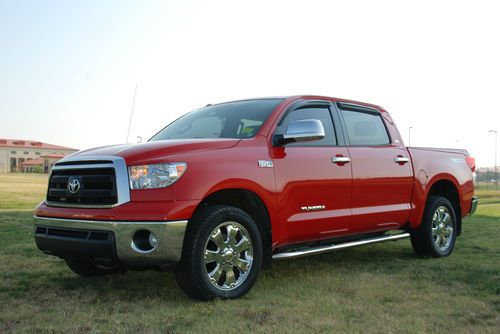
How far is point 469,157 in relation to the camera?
7.69 metres

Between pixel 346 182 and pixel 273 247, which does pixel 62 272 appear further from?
pixel 346 182

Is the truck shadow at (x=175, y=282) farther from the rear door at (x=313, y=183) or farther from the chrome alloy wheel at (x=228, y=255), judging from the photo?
the rear door at (x=313, y=183)

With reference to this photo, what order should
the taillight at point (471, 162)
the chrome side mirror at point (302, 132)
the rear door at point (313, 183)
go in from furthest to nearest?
the taillight at point (471, 162) → the rear door at point (313, 183) → the chrome side mirror at point (302, 132)

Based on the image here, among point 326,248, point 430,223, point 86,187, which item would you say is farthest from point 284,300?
point 430,223

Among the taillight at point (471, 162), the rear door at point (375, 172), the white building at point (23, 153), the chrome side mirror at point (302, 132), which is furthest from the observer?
the white building at point (23, 153)

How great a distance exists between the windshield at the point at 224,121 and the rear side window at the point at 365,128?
101cm

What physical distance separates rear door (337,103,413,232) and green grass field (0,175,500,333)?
0.56 metres

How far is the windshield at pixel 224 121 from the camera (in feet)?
16.7

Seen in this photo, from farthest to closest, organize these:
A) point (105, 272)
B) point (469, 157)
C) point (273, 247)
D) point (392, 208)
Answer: point (469, 157)
point (392, 208)
point (105, 272)
point (273, 247)

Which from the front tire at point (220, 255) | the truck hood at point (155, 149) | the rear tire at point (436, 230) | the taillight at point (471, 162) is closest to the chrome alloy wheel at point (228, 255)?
the front tire at point (220, 255)

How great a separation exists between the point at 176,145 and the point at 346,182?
1912 millimetres

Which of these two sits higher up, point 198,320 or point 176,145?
point 176,145

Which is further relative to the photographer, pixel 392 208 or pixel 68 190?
pixel 392 208

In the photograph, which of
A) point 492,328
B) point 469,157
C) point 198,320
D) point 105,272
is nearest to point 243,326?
point 198,320
